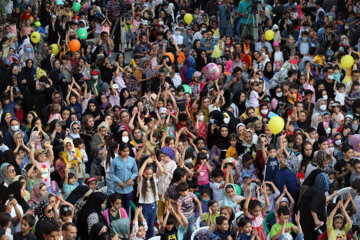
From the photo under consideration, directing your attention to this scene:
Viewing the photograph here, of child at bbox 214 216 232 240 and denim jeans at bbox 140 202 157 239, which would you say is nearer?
child at bbox 214 216 232 240

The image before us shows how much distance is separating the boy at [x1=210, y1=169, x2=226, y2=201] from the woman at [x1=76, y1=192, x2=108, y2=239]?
2039 mm

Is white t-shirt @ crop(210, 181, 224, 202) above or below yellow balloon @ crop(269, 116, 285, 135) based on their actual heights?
below

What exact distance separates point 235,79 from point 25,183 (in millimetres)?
6068

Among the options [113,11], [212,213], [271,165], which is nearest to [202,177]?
[271,165]

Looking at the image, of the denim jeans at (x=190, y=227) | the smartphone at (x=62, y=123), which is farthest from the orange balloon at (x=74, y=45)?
the denim jeans at (x=190, y=227)

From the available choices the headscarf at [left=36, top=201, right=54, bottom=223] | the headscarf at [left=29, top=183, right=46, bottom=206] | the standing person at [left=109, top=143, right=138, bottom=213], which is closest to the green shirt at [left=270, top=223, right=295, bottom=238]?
the standing person at [left=109, top=143, right=138, bottom=213]

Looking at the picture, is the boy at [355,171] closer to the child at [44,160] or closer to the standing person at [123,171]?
the standing person at [123,171]

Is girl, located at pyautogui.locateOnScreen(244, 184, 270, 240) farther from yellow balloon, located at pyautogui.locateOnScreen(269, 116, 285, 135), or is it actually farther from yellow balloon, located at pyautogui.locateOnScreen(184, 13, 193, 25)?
yellow balloon, located at pyautogui.locateOnScreen(184, 13, 193, 25)

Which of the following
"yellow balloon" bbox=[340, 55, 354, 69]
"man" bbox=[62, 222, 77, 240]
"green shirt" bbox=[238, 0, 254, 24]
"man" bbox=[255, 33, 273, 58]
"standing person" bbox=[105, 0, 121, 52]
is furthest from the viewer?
"green shirt" bbox=[238, 0, 254, 24]

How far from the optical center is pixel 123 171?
10.5 metres

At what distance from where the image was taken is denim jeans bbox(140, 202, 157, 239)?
1021cm

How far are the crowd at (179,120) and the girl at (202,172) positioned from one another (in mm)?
15

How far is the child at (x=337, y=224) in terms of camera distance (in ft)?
31.9

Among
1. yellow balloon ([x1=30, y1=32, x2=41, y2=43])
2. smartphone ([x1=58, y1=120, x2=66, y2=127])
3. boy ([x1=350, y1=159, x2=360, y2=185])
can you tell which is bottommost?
boy ([x1=350, y1=159, x2=360, y2=185])
